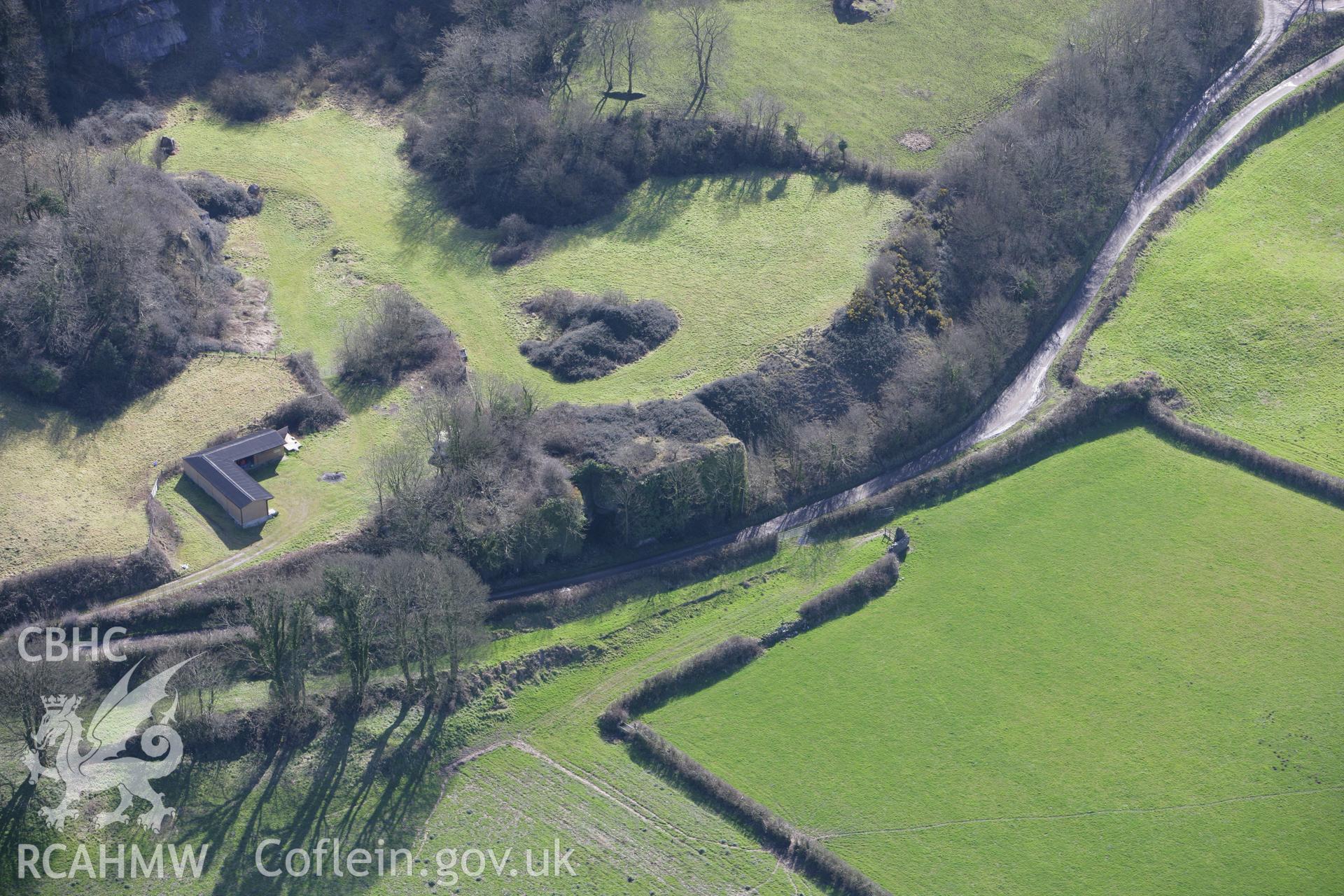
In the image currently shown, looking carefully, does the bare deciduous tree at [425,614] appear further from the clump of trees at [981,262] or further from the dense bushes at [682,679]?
the clump of trees at [981,262]

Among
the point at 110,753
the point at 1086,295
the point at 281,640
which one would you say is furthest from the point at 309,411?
the point at 1086,295

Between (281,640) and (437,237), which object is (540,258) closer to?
(437,237)

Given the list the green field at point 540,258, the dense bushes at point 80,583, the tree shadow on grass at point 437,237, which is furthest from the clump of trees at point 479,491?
the tree shadow on grass at point 437,237

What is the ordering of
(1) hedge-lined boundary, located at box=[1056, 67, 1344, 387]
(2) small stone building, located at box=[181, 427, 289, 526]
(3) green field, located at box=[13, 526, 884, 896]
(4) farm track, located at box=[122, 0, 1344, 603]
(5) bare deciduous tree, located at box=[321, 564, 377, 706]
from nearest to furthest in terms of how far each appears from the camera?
1. (3) green field, located at box=[13, 526, 884, 896]
2. (5) bare deciduous tree, located at box=[321, 564, 377, 706]
3. (2) small stone building, located at box=[181, 427, 289, 526]
4. (4) farm track, located at box=[122, 0, 1344, 603]
5. (1) hedge-lined boundary, located at box=[1056, 67, 1344, 387]

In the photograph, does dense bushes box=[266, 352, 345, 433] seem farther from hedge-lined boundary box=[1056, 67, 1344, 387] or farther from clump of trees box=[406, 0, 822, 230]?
hedge-lined boundary box=[1056, 67, 1344, 387]

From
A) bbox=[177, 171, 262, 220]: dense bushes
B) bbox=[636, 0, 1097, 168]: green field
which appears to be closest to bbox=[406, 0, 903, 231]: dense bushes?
bbox=[636, 0, 1097, 168]: green field

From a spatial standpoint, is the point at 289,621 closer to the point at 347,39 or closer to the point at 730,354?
the point at 730,354
